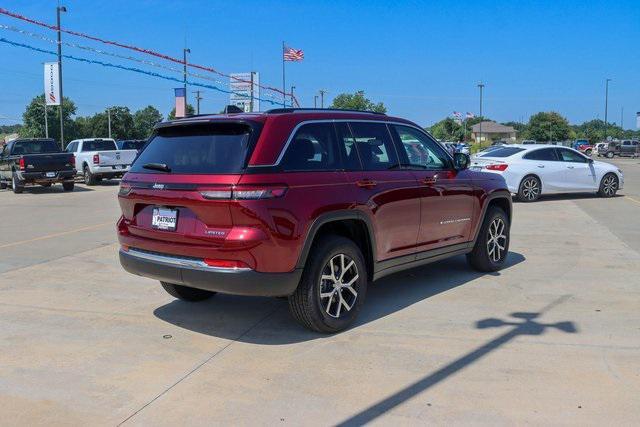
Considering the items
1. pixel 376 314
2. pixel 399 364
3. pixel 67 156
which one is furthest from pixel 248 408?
pixel 67 156

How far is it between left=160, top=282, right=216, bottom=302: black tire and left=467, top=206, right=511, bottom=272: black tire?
126 inches

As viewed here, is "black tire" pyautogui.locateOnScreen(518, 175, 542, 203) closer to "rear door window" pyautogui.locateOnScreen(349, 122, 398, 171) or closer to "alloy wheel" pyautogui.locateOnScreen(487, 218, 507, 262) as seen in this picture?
"alloy wheel" pyautogui.locateOnScreen(487, 218, 507, 262)

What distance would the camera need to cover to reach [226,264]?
451 cm

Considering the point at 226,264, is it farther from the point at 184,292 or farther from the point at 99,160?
the point at 99,160

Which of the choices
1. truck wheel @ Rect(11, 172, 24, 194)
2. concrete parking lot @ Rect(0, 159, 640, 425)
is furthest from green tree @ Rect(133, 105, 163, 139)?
concrete parking lot @ Rect(0, 159, 640, 425)

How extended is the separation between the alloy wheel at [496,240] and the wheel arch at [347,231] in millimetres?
2312

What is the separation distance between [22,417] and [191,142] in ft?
7.79

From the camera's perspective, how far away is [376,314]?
18.3 ft

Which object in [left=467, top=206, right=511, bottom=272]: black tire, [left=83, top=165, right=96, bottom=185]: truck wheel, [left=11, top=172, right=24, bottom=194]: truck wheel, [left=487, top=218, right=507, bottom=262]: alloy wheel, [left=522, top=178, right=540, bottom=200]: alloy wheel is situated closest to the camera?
[left=467, top=206, right=511, bottom=272]: black tire

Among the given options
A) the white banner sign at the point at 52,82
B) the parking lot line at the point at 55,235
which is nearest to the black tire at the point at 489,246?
the parking lot line at the point at 55,235

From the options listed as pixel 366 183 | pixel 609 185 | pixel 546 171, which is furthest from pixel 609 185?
pixel 366 183

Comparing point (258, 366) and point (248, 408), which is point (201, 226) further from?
point (248, 408)

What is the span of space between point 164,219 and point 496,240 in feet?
13.8

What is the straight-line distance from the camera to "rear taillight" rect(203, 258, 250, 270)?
447cm
